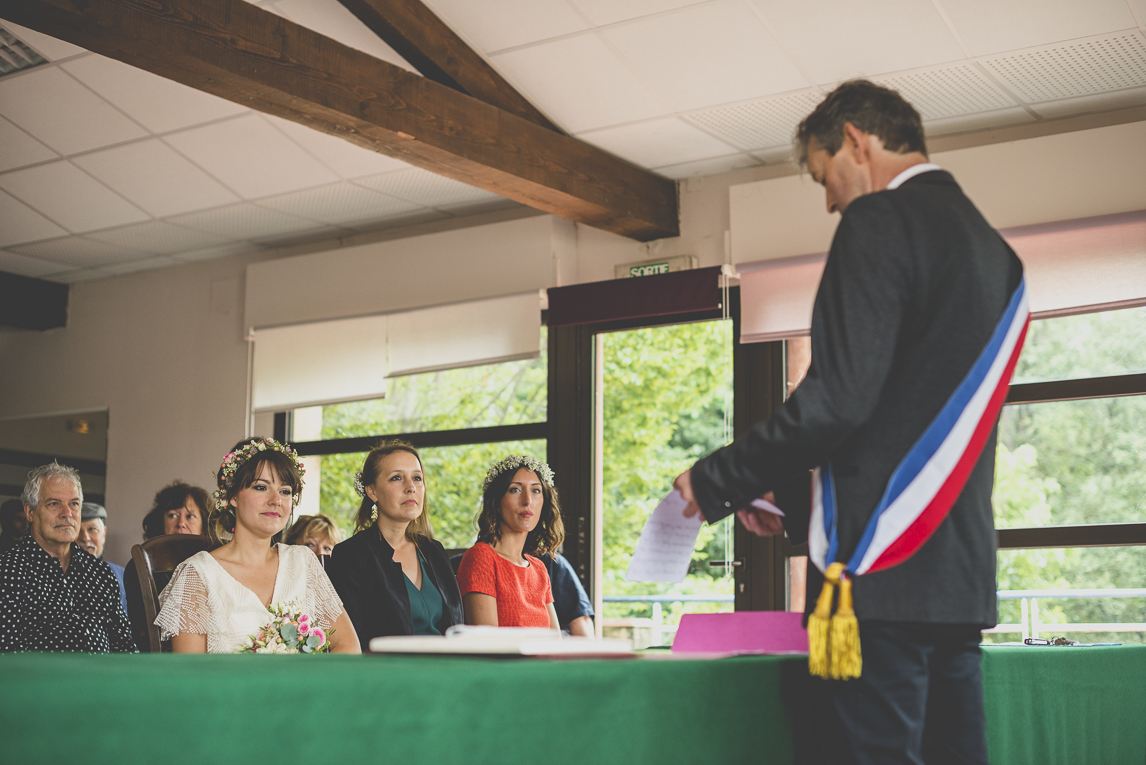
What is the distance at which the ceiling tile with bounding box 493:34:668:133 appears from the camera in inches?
168

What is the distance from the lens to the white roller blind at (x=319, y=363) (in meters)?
5.86

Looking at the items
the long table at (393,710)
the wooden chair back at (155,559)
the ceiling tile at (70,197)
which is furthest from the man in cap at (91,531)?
the long table at (393,710)

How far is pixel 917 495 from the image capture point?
3.85 feet

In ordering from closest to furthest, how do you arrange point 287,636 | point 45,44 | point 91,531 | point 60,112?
point 287,636, point 45,44, point 60,112, point 91,531

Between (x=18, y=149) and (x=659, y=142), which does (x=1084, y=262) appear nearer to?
(x=659, y=142)

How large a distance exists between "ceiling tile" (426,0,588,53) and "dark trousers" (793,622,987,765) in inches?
129

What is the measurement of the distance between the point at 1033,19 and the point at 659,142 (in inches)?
63.8

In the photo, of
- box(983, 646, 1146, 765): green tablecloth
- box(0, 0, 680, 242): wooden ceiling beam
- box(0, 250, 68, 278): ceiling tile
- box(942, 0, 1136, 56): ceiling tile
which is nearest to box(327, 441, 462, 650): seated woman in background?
box(0, 0, 680, 242): wooden ceiling beam

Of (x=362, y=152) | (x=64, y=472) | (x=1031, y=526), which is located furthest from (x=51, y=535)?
(x=1031, y=526)

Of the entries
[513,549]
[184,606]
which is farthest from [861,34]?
[184,606]

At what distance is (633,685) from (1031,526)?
12.8ft

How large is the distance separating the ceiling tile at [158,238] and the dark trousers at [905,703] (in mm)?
5442

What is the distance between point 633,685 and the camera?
109 centimetres

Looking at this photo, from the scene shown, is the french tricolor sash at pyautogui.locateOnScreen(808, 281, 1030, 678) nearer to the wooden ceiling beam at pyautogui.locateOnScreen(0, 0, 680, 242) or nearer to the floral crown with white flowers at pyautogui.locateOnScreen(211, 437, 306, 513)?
the floral crown with white flowers at pyautogui.locateOnScreen(211, 437, 306, 513)
